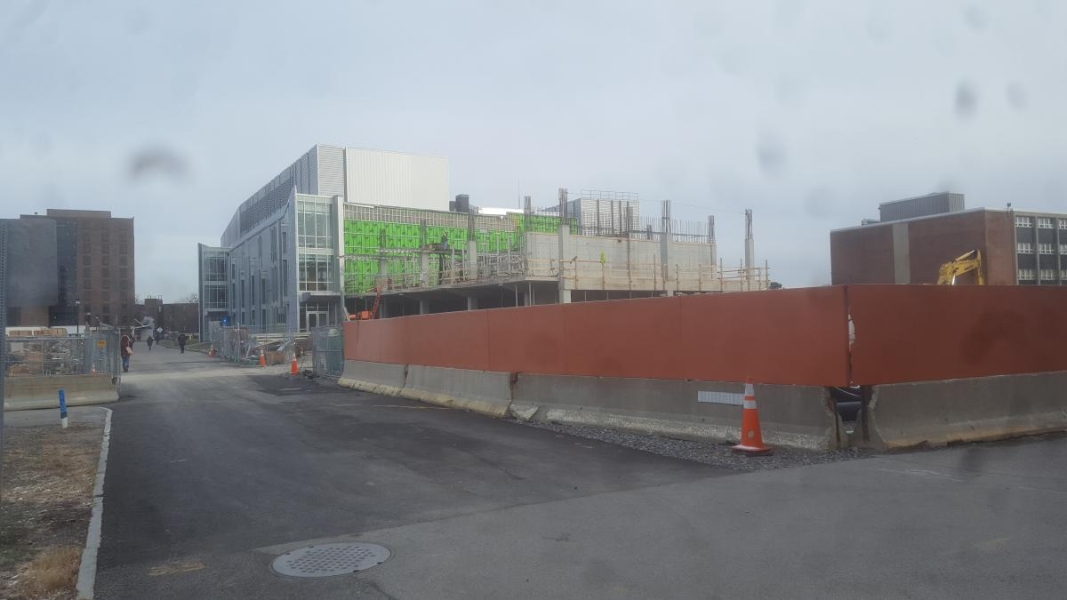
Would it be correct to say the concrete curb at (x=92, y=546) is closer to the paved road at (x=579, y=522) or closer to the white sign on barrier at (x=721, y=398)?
the paved road at (x=579, y=522)

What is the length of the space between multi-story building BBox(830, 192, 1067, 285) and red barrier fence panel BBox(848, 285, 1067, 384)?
5356cm

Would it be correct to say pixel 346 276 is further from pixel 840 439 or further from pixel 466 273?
pixel 840 439

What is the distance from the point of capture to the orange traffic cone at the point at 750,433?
392 inches

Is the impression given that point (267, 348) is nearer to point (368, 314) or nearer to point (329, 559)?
point (368, 314)

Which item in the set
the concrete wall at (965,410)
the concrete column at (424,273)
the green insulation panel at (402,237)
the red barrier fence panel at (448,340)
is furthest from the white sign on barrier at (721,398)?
the green insulation panel at (402,237)

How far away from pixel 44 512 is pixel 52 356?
642 inches

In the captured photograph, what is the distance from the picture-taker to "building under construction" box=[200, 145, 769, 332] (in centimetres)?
4591

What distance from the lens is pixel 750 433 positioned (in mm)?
10023

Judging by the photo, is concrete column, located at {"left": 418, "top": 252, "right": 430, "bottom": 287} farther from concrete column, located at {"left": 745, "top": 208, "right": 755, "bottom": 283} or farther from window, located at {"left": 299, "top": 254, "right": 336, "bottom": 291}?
concrete column, located at {"left": 745, "top": 208, "right": 755, "bottom": 283}

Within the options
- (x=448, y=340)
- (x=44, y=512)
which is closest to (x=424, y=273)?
(x=448, y=340)

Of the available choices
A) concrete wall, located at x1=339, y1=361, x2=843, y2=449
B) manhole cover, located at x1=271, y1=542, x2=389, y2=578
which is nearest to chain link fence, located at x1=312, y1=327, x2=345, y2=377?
concrete wall, located at x1=339, y1=361, x2=843, y2=449

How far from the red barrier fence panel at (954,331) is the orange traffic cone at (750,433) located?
4.38ft

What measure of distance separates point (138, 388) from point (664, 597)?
86.8 ft

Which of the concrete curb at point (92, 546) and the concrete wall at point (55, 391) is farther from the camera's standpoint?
the concrete wall at point (55, 391)
